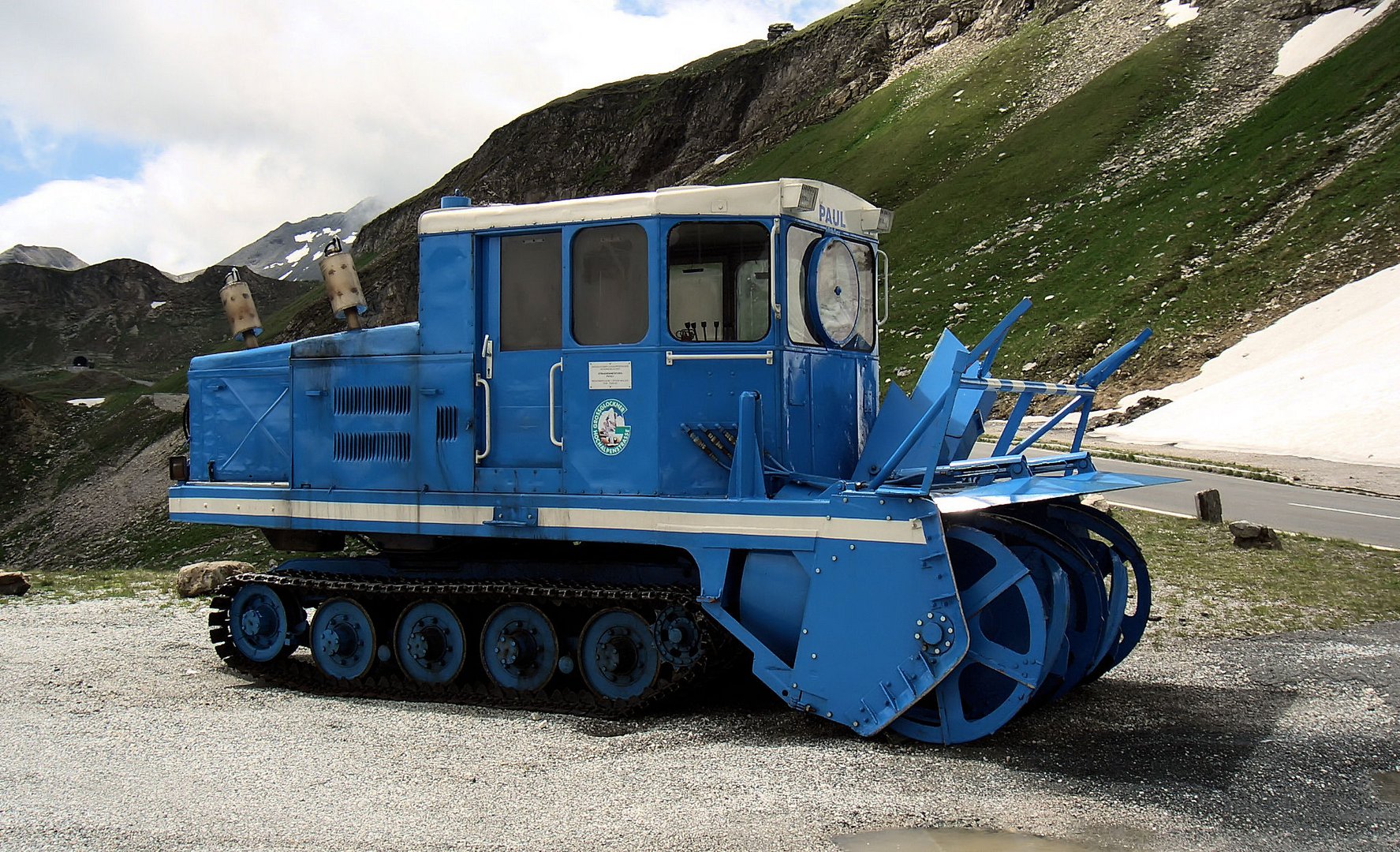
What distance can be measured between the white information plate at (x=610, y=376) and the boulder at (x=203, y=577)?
780 cm

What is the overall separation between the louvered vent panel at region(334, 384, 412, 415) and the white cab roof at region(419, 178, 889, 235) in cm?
131

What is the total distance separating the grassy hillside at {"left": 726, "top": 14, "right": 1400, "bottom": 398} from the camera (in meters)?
45.6

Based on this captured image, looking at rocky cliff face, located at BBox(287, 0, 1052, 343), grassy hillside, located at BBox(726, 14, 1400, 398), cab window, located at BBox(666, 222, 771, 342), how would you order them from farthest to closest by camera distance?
rocky cliff face, located at BBox(287, 0, 1052, 343), grassy hillside, located at BBox(726, 14, 1400, 398), cab window, located at BBox(666, 222, 771, 342)

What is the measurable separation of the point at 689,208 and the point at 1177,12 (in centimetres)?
7977

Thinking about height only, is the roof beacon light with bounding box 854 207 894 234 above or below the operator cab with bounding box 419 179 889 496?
above

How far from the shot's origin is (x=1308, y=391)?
34.6 m

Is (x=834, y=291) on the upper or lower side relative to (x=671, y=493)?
upper

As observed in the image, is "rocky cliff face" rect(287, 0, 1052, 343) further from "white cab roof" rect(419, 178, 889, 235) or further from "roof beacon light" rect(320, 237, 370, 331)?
"white cab roof" rect(419, 178, 889, 235)

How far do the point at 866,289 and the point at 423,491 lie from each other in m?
3.90

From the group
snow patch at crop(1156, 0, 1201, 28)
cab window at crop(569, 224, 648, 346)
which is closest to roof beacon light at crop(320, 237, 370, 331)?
cab window at crop(569, 224, 648, 346)

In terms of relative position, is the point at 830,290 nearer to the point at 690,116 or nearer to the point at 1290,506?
the point at 1290,506

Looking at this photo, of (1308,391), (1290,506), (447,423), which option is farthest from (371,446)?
(1308,391)

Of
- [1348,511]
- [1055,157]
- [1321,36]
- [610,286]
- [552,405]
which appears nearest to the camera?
[610,286]

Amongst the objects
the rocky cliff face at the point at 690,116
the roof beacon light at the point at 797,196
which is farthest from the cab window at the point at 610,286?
the rocky cliff face at the point at 690,116
